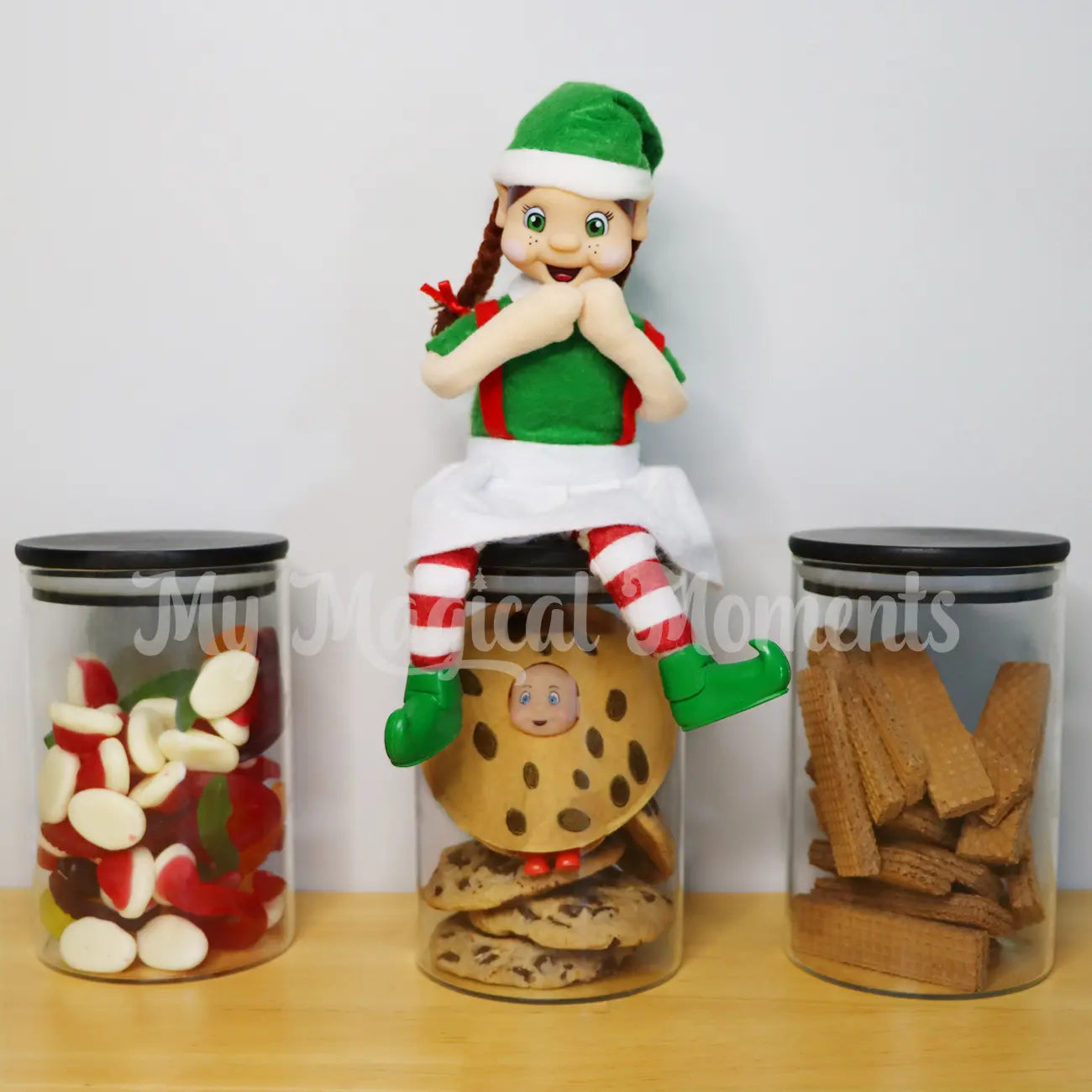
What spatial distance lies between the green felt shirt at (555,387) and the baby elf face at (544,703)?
0.53 ft

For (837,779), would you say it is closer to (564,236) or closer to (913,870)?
(913,870)

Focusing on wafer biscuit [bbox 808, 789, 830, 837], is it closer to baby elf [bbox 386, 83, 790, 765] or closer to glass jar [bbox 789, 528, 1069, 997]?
glass jar [bbox 789, 528, 1069, 997]

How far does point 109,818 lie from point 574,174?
54 cm

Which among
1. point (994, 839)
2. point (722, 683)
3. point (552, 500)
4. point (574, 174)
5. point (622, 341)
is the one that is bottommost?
point (994, 839)

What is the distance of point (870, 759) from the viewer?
848 millimetres

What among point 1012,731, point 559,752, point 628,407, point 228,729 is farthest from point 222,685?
point 1012,731

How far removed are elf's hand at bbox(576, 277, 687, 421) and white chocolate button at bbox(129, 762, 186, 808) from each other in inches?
16.3

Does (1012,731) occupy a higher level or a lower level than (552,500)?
lower

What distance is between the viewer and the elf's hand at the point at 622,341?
2.65ft

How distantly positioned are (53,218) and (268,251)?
0.59ft

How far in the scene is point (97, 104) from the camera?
3.31ft

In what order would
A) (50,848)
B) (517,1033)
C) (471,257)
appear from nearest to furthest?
(517,1033) → (50,848) → (471,257)

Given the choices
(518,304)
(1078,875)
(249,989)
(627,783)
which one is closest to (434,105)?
(518,304)

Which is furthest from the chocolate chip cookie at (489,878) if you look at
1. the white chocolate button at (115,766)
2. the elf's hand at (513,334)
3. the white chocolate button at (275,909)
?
the elf's hand at (513,334)
